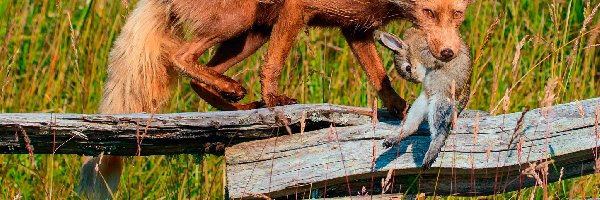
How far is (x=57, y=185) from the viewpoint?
17.9 feet

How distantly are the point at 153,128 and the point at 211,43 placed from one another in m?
1.19

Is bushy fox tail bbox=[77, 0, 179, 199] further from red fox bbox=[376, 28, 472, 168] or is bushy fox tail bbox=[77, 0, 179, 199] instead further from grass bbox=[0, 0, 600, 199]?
red fox bbox=[376, 28, 472, 168]

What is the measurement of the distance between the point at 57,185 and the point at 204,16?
4.81ft

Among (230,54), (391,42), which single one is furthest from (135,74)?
(391,42)

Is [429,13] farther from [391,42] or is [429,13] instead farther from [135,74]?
[135,74]

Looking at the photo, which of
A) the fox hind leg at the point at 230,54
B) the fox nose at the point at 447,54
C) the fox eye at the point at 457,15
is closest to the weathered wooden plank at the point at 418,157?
the fox nose at the point at 447,54

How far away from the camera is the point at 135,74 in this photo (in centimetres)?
473

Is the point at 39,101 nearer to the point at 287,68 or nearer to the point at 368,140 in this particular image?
the point at 287,68

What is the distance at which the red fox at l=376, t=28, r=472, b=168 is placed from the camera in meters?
3.39

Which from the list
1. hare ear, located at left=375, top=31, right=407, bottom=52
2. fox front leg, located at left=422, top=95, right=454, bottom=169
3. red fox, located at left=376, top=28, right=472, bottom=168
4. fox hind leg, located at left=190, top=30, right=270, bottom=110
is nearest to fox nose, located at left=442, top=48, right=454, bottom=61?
red fox, located at left=376, top=28, right=472, bottom=168

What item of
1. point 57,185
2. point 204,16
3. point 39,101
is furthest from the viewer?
point 39,101

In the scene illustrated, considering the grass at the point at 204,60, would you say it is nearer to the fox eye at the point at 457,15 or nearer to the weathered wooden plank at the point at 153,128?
the fox eye at the point at 457,15

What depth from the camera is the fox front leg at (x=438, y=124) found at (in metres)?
3.37

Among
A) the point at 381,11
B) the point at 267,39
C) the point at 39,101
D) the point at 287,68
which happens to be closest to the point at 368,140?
the point at 381,11
